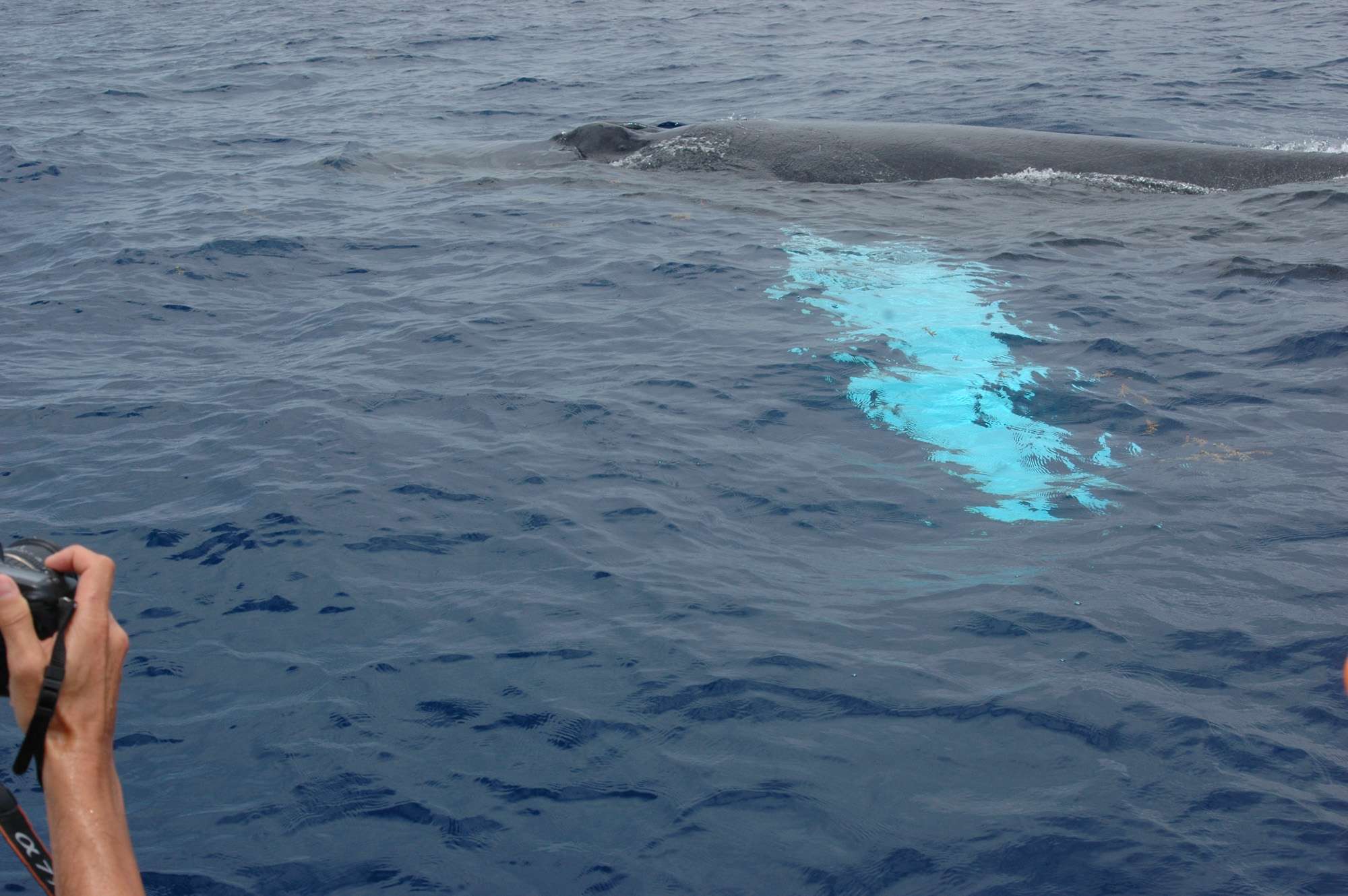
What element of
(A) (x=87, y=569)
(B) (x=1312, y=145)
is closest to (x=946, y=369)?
(A) (x=87, y=569)

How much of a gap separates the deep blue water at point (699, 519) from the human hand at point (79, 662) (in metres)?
2.01

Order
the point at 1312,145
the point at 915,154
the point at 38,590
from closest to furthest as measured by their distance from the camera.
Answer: the point at 38,590, the point at 915,154, the point at 1312,145

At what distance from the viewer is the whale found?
39.7ft

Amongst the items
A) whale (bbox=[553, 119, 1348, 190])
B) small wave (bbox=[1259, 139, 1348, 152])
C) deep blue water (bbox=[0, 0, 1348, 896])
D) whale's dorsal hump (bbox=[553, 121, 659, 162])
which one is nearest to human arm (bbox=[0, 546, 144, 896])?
deep blue water (bbox=[0, 0, 1348, 896])

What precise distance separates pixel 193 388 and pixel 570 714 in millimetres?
4879

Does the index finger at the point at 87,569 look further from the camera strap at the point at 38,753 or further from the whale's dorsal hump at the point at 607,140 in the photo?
the whale's dorsal hump at the point at 607,140

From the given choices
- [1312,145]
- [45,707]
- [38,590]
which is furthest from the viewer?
[1312,145]

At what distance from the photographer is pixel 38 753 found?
2465 mm

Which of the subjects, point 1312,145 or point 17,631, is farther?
point 1312,145

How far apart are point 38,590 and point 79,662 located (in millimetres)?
210

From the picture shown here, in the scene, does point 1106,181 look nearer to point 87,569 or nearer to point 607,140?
point 607,140

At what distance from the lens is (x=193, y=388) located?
27.4ft

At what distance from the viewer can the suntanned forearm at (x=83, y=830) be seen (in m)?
2.46

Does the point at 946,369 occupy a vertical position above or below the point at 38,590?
below
